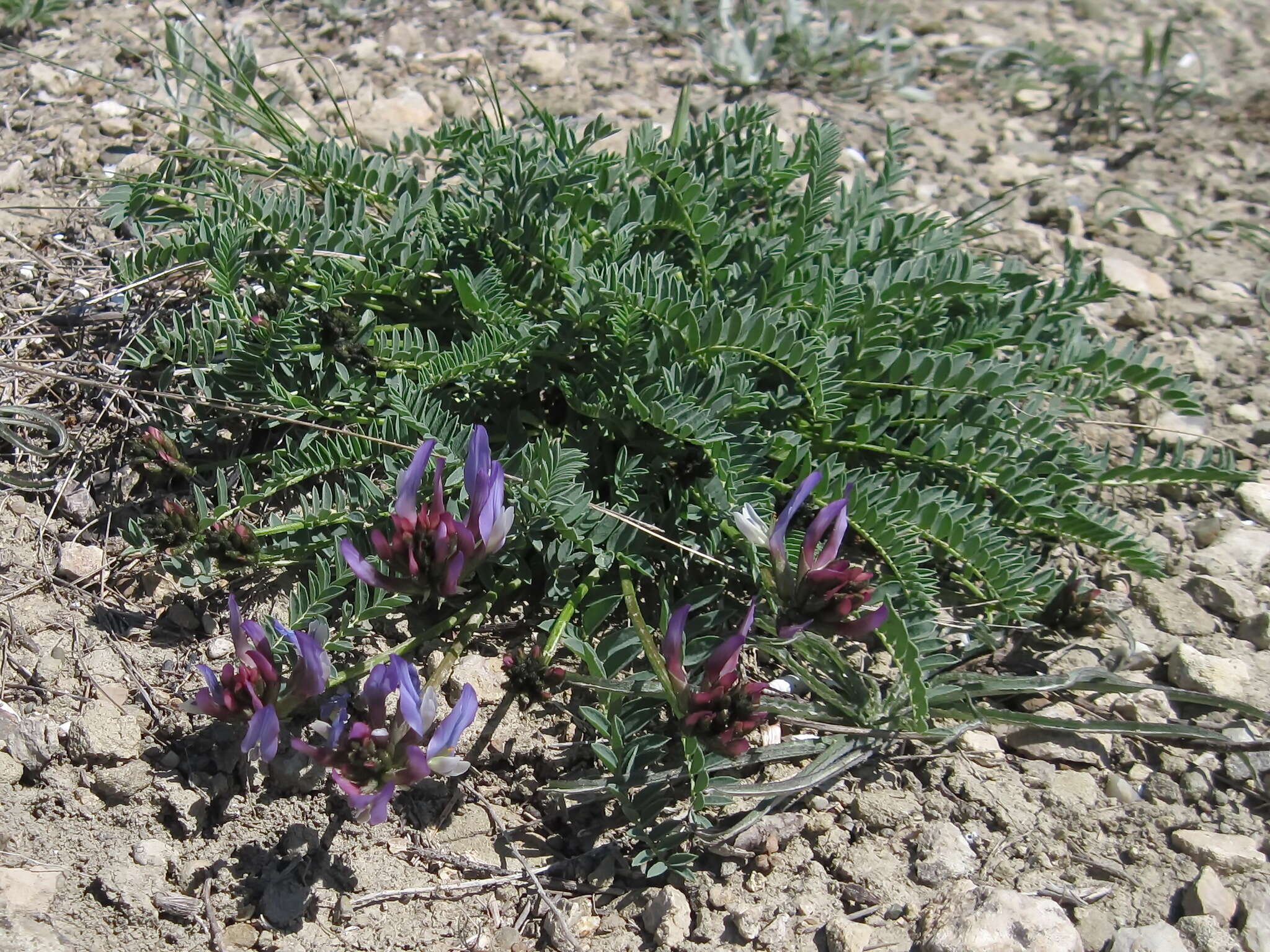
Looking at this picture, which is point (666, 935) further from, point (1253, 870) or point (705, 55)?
point (705, 55)

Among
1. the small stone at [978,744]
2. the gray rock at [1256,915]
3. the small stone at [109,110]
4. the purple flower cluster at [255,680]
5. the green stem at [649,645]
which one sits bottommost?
the gray rock at [1256,915]

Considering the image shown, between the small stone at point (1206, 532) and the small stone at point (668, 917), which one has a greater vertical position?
the small stone at point (1206, 532)

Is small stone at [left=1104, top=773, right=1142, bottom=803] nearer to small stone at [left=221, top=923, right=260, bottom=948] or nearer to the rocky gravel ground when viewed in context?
the rocky gravel ground

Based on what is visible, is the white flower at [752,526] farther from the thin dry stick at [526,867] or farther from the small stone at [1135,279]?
the small stone at [1135,279]

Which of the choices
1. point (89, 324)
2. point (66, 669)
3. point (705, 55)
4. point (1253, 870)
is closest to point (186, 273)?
point (89, 324)

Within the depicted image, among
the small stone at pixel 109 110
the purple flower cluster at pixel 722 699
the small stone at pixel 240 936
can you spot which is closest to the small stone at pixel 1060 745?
the purple flower cluster at pixel 722 699

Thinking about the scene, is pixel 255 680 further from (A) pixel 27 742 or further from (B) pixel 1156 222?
(B) pixel 1156 222

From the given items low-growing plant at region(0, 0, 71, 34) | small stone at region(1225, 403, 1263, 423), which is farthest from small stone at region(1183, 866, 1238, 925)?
low-growing plant at region(0, 0, 71, 34)
